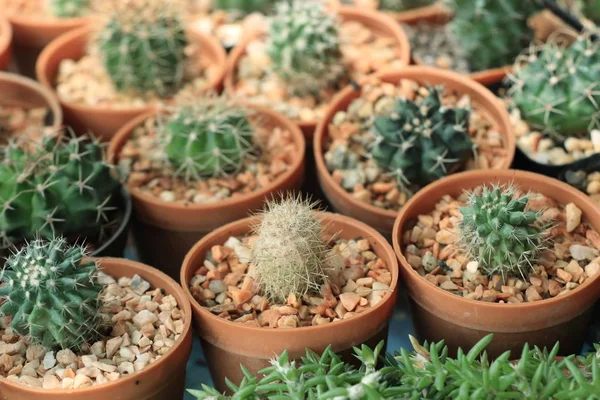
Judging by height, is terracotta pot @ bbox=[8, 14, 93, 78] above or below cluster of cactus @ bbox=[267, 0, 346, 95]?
below

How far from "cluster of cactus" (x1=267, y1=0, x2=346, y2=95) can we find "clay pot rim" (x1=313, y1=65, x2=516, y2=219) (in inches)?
4.2

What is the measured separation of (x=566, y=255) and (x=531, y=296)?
0.64 feet

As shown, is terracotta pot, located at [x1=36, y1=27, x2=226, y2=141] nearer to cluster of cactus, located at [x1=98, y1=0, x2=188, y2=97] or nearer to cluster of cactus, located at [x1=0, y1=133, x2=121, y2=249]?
cluster of cactus, located at [x1=98, y1=0, x2=188, y2=97]

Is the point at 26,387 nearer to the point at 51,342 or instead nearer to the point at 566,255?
the point at 51,342

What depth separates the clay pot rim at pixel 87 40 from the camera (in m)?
2.63

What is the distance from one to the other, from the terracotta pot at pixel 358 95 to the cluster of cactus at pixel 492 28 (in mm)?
219

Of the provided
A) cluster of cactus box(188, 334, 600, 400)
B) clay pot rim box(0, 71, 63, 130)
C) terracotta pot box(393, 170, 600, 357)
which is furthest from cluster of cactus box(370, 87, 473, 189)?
clay pot rim box(0, 71, 63, 130)

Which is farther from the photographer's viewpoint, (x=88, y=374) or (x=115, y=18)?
(x=115, y=18)

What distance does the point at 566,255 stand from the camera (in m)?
1.98

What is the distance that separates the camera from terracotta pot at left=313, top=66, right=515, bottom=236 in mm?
2201

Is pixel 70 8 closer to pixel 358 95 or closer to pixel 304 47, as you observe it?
pixel 304 47

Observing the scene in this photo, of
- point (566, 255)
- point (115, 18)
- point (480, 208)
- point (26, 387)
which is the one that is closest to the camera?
point (26, 387)

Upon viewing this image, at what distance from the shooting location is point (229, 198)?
2.24 m

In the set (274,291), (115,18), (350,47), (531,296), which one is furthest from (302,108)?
(531,296)
